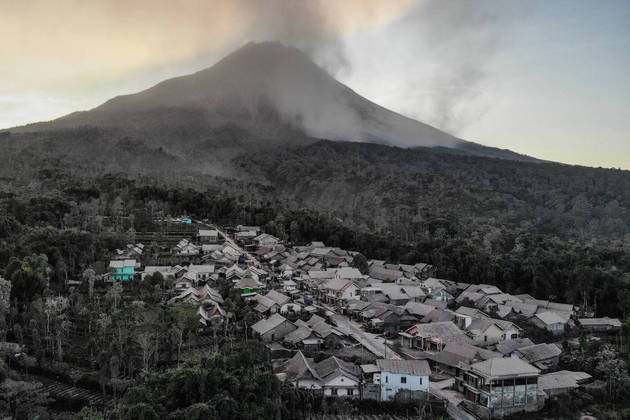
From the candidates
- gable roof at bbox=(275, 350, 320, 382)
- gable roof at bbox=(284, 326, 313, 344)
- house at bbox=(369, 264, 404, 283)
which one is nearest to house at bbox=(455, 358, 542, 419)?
gable roof at bbox=(275, 350, 320, 382)

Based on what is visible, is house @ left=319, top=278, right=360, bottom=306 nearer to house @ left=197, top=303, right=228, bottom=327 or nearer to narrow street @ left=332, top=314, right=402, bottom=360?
narrow street @ left=332, top=314, right=402, bottom=360

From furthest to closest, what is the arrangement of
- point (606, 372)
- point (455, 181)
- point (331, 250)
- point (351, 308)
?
1. point (455, 181)
2. point (331, 250)
3. point (351, 308)
4. point (606, 372)

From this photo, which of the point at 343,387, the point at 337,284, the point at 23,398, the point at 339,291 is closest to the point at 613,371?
the point at 343,387

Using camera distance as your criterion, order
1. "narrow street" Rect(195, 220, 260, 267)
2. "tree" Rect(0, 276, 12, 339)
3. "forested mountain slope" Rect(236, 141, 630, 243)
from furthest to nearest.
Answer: "forested mountain slope" Rect(236, 141, 630, 243) < "narrow street" Rect(195, 220, 260, 267) < "tree" Rect(0, 276, 12, 339)

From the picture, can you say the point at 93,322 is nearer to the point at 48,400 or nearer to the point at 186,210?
the point at 48,400

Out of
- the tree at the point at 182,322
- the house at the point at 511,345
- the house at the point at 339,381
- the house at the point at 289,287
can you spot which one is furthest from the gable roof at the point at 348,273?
the house at the point at 339,381

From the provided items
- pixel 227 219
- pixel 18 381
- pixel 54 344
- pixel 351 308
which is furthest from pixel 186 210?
pixel 18 381
